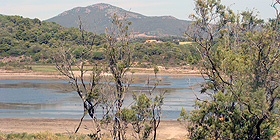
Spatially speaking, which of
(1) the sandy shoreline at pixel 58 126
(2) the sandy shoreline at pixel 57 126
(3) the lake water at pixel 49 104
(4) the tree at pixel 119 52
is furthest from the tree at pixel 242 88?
(3) the lake water at pixel 49 104

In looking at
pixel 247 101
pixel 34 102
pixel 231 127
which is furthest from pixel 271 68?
pixel 34 102

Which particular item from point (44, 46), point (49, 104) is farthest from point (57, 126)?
point (44, 46)

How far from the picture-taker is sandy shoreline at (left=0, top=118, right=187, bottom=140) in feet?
72.7

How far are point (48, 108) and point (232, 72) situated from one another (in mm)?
24235

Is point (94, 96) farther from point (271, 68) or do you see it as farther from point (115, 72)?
point (271, 68)

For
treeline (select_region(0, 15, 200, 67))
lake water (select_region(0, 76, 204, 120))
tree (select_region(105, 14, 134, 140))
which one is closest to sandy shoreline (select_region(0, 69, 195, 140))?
lake water (select_region(0, 76, 204, 120))

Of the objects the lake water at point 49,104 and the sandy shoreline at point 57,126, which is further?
the lake water at point 49,104

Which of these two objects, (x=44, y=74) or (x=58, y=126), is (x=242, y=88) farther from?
(x=44, y=74)

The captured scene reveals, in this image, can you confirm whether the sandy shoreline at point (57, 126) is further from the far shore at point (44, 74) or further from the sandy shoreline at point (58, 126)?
the far shore at point (44, 74)

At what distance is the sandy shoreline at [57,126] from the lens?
22156 mm

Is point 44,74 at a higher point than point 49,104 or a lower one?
higher

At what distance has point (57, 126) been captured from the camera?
77.9 feet

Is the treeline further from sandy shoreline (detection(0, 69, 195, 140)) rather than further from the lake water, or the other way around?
sandy shoreline (detection(0, 69, 195, 140))

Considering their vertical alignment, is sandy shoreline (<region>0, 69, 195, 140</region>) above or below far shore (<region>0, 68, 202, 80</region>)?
below
